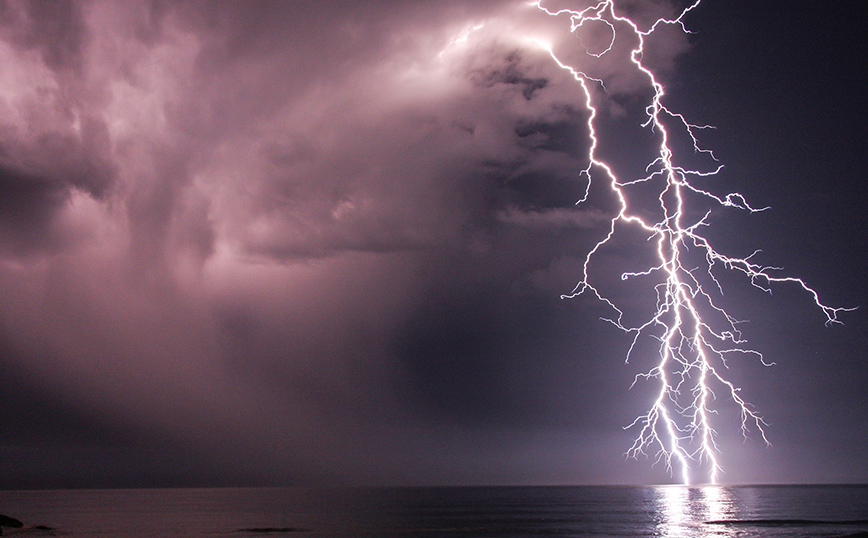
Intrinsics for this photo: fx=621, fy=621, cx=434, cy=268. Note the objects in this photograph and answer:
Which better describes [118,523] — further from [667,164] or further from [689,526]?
[667,164]

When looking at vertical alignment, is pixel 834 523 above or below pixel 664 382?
below

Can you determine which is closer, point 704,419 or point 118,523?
point 704,419

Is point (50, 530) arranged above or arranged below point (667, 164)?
below

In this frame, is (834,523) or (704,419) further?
(834,523)

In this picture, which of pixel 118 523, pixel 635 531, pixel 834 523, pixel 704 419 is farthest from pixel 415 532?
pixel 834 523

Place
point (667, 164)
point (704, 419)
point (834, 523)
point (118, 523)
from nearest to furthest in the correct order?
point (667, 164), point (704, 419), point (834, 523), point (118, 523)

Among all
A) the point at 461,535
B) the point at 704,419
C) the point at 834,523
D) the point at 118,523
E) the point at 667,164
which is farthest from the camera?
the point at 118,523

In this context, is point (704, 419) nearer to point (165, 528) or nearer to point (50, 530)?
point (165, 528)

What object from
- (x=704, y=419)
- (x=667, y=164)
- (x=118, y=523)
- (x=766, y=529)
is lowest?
(x=118, y=523)

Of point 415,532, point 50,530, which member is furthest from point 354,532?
point 50,530
